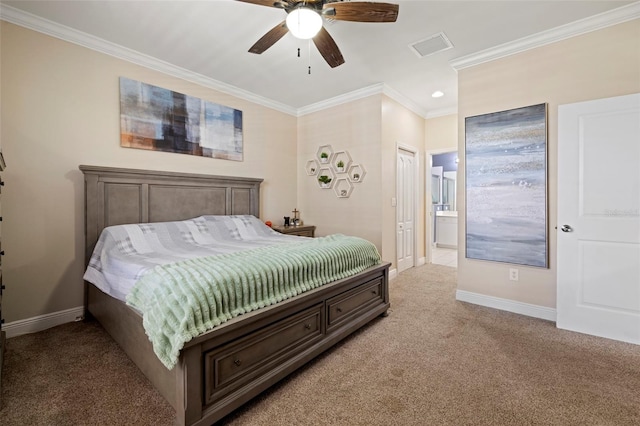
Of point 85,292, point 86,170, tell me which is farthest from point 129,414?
point 86,170

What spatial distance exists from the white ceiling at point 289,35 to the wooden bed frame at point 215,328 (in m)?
1.32

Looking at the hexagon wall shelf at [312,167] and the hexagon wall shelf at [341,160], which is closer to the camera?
the hexagon wall shelf at [341,160]

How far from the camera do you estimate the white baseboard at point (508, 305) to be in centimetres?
278

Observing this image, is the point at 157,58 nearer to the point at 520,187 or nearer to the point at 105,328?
the point at 105,328

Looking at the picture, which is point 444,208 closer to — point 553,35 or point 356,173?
point 356,173

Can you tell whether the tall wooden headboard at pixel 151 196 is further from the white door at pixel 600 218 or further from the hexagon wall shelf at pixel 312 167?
the white door at pixel 600 218

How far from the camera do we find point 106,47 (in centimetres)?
285

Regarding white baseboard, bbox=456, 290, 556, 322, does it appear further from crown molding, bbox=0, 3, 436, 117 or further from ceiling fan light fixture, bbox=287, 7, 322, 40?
ceiling fan light fixture, bbox=287, 7, 322, 40

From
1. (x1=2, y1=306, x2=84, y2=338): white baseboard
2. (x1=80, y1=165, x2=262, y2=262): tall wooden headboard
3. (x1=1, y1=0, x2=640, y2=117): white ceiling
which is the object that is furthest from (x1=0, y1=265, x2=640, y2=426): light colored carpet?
(x1=1, y1=0, x2=640, y2=117): white ceiling

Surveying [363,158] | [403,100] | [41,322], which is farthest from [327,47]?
[41,322]

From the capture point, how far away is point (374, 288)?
9.02 feet

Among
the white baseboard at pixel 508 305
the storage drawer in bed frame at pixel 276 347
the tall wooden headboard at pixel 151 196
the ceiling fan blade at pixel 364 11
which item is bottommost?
the white baseboard at pixel 508 305

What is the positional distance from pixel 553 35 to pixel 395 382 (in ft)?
11.2

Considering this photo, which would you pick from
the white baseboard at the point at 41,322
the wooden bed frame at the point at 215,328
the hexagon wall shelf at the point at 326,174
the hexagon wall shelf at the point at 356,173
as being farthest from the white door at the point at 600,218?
the white baseboard at the point at 41,322
